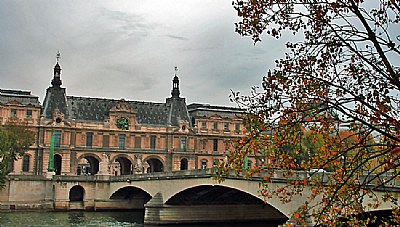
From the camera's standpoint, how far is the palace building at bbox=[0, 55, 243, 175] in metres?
83.2

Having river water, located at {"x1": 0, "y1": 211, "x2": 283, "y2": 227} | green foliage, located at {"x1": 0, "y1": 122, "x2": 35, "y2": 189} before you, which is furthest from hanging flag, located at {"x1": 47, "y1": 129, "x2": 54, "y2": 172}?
river water, located at {"x1": 0, "y1": 211, "x2": 283, "y2": 227}

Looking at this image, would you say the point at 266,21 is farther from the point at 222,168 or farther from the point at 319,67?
the point at 222,168

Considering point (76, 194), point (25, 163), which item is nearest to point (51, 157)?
point (76, 194)

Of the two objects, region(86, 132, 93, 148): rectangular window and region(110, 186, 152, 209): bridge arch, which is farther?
region(86, 132, 93, 148): rectangular window

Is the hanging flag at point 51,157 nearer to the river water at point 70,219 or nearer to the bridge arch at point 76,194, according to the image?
the bridge arch at point 76,194

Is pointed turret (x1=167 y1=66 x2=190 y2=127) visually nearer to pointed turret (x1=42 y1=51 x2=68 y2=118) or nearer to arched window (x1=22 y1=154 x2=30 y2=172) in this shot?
pointed turret (x1=42 y1=51 x2=68 y2=118)

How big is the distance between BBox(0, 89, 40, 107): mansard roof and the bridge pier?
36.1 m

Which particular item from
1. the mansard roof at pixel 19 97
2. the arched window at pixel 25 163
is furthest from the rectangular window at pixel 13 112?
the arched window at pixel 25 163

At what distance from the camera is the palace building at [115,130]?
273 ft

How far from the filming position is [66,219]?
56.9m

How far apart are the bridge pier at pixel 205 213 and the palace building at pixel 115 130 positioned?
23.0 meters

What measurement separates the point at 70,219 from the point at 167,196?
31.9ft

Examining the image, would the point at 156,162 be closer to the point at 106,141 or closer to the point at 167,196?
the point at 106,141

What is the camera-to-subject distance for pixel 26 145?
238ft
